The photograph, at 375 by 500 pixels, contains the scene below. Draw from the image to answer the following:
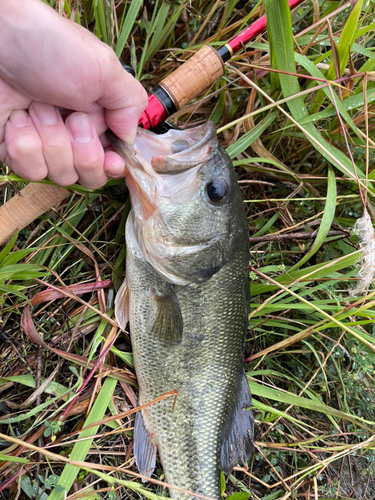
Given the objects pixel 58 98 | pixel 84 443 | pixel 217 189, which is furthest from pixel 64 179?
pixel 84 443

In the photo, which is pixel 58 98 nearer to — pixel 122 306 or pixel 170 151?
pixel 170 151

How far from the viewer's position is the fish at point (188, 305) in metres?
1.91

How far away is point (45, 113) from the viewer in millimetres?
1563

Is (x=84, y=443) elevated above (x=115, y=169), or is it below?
below

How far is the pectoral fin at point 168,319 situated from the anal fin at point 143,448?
58 cm

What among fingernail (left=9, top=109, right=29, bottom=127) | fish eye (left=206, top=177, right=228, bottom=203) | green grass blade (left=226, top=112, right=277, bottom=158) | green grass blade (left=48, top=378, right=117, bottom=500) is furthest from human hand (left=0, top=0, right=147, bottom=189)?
green grass blade (left=48, top=378, right=117, bottom=500)

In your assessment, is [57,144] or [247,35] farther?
[247,35]

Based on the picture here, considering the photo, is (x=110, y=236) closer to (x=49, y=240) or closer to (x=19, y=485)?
(x=49, y=240)

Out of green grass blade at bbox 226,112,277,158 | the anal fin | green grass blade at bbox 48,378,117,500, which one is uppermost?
green grass blade at bbox 226,112,277,158

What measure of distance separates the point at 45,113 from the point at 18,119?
123mm

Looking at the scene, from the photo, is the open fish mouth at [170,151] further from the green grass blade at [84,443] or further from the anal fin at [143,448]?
the anal fin at [143,448]

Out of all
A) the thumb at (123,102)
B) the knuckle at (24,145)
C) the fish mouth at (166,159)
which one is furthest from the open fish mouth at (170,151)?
the knuckle at (24,145)

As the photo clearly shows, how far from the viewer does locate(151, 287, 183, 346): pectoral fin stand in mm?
2078

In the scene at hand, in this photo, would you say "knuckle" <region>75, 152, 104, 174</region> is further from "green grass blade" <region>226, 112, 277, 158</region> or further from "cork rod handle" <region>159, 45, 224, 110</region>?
"green grass blade" <region>226, 112, 277, 158</region>
